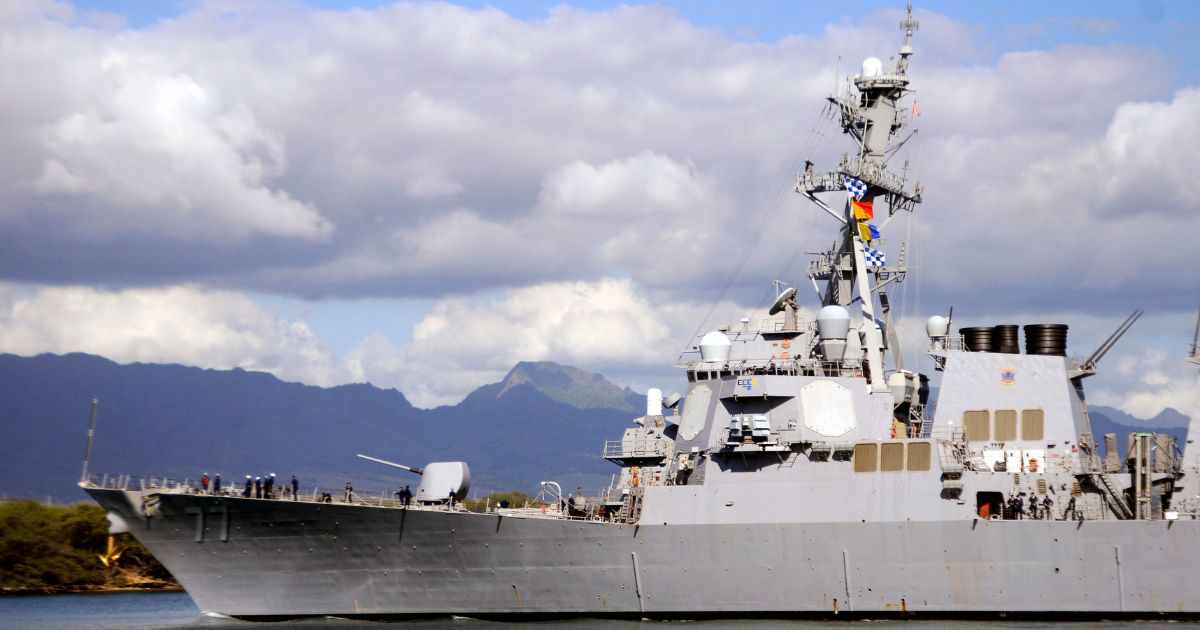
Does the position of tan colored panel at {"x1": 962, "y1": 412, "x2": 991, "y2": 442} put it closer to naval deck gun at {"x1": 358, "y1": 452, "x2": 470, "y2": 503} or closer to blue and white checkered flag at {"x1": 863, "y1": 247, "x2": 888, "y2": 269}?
blue and white checkered flag at {"x1": 863, "y1": 247, "x2": 888, "y2": 269}

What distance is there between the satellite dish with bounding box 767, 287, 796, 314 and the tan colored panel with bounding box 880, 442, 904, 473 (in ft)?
16.9

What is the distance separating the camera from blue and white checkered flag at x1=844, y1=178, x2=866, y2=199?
1353 inches

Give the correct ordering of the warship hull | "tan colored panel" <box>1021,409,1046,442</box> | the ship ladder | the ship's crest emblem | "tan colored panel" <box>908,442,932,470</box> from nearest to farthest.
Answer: the warship hull → the ship ladder → "tan colored panel" <box>908,442,932,470</box> → "tan colored panel" <box>1021,409,1046,442</box> → the ship's crest emblem

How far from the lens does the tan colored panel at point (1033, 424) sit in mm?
30828

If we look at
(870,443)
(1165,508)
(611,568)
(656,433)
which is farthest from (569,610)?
(1165,508)

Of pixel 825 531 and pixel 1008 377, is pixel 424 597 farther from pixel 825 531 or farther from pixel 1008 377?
pixel 1008 377

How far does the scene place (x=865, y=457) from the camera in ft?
100

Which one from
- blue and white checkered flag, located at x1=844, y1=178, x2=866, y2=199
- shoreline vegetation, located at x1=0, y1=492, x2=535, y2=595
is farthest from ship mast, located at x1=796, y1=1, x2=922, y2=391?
shoreline vegetation, located at x1=0, y1=492, x2=535, y2=595

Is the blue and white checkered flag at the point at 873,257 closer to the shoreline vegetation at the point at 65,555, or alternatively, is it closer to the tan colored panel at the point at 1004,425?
the tan colored panel at the point at 1004,425

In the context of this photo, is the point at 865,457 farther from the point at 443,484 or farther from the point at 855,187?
the point at 443,484

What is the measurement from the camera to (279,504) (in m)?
31.7

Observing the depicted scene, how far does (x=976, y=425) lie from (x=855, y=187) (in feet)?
23.5

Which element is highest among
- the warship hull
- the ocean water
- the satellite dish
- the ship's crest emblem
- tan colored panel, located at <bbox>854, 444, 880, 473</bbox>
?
the satellite dish

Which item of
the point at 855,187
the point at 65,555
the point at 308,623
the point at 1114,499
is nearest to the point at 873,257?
the point at 855,187
